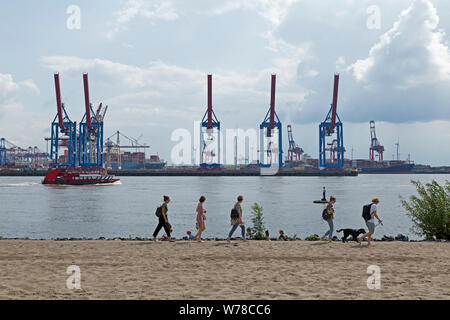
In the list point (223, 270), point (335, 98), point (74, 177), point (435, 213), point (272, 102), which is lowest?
point (74, 177)

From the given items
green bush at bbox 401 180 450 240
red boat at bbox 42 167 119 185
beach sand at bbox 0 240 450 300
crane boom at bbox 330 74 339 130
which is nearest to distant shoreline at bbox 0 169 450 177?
crane boom at bbox 330 74 339 130

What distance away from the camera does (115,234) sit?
29.7m

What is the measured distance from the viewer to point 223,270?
1095cm

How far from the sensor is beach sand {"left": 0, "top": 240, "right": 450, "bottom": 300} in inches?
347

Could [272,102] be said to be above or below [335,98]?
below

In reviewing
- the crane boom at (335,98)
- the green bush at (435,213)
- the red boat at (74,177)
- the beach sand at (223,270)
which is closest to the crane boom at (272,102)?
the crane boom at (335,98)

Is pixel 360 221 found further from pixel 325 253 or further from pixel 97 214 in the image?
pixel 325 253

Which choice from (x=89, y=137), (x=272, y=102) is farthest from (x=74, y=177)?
(x=272, y=102)

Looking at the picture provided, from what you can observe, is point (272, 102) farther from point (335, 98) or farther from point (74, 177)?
point (74, 177)

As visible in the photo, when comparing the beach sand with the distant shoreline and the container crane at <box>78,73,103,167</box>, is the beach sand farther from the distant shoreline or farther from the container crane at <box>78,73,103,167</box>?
the distant shoreline

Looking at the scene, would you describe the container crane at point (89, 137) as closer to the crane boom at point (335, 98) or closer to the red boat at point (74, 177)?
the red boat at point (74, 177)

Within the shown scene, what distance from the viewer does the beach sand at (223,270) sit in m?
8.81

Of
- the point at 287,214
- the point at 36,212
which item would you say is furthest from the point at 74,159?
the point at 287,214
